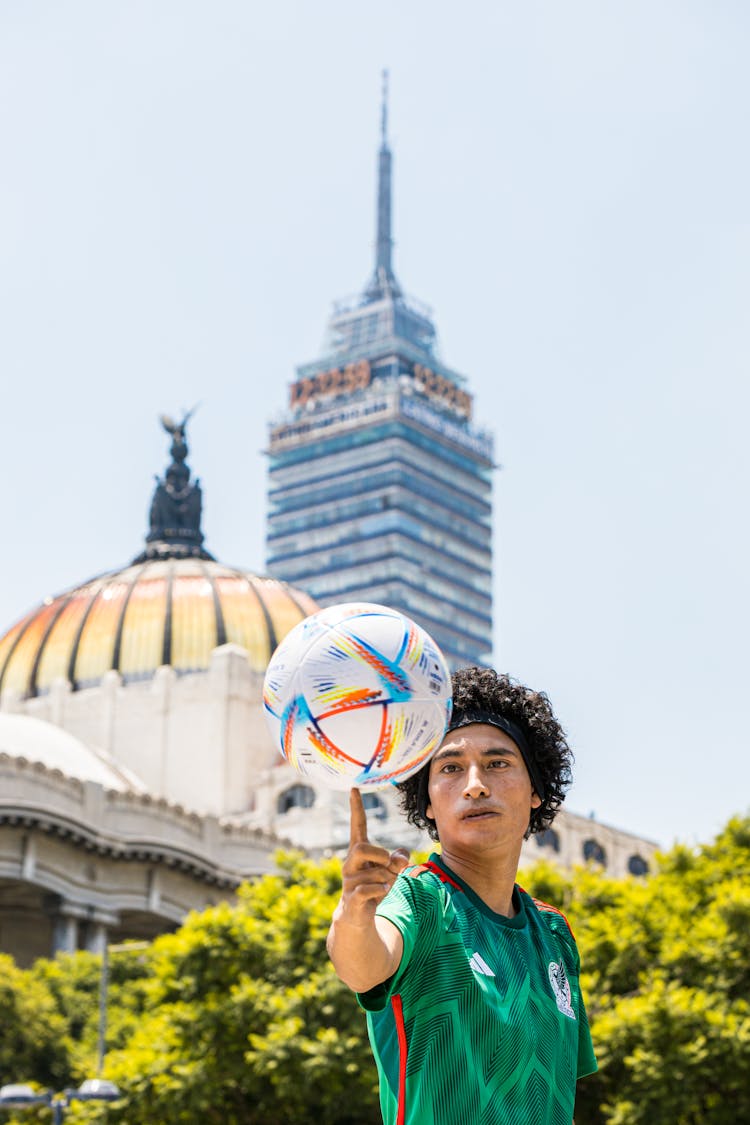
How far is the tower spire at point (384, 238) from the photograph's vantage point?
17075 centimetres

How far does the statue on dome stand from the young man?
91.3 metres

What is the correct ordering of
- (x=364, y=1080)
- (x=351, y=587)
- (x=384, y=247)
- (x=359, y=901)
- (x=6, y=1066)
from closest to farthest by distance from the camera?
(x=359, y=901) → (x=364, y=1080) → (x=6, y=1066) → (x=351, y=587) → (x=384, y=247)

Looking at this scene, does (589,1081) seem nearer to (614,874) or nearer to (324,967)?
(324,967)

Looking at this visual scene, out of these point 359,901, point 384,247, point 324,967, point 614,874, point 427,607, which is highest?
point 384,247

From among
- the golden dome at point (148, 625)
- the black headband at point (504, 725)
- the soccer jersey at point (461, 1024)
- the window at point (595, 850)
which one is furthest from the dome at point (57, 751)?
the soccer jersey at point (461, 1024)

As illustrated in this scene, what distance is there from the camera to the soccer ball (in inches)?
219

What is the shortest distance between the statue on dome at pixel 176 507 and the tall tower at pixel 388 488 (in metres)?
44.6

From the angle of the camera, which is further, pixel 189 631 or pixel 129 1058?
pixel 189 631

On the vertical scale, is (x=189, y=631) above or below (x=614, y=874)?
above

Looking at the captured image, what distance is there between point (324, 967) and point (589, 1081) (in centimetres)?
517

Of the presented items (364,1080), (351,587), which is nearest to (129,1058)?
(364,1080)

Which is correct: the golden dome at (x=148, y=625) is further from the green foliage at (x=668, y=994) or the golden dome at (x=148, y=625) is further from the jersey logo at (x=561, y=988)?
the jersey logo at (x=561, y=988)

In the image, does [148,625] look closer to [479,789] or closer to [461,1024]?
[479,789]

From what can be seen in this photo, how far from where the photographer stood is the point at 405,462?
500 ft
